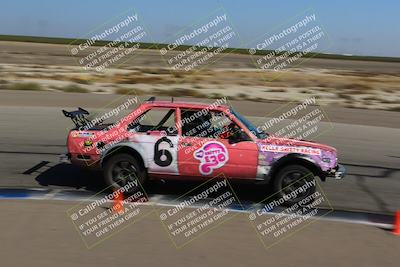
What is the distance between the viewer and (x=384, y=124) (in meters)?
18.9

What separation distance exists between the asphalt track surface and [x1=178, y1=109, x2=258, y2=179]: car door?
28.1 inches

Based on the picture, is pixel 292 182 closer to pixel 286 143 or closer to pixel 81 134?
pixel 286 143

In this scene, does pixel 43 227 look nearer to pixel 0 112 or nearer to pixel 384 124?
pixel 0 112

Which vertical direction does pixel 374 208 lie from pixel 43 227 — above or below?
below

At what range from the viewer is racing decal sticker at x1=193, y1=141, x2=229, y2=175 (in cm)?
812

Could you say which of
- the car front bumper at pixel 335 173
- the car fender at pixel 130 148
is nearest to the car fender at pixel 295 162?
the car front bumper at pixel 335 173

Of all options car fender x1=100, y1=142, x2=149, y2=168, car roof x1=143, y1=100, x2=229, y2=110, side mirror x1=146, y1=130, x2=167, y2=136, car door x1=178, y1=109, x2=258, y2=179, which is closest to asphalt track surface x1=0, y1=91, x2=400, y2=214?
car door x1=178, y1=109, x2=258, y2=179

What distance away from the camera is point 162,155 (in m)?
8.21

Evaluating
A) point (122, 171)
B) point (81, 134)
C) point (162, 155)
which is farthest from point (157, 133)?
point (81, 134)

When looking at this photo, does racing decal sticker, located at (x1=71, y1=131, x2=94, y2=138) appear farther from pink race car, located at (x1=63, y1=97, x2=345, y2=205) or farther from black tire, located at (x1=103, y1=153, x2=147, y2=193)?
black tire, located at (x1=103, y1=153, x2=147, y2=193)

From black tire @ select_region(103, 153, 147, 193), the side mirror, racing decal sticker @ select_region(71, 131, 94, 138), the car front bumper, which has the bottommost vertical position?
the car front bumper

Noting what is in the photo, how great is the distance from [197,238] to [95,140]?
9.37ft

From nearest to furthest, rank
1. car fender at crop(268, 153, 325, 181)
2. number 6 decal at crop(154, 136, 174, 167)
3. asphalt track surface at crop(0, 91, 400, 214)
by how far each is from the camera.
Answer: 1. car fender at crop(268, 153, 325, 181)
2. number 6 decal at crop(154, 136, 174, 167)
3. asphalt track surface at crop(0, 91, 400, 214)

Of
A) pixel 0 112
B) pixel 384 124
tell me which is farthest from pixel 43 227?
pixel 384 124
